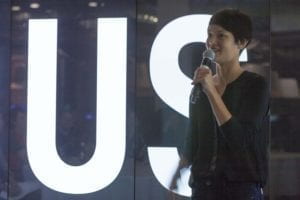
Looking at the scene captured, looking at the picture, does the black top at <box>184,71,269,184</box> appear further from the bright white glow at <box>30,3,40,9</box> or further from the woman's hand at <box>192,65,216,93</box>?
the bright white glow at <box>30,3,40,9</box>

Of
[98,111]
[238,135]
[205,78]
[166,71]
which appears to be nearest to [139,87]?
[166,71]

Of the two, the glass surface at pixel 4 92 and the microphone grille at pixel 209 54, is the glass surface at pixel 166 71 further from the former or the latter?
the glass surface at pixel 4 92

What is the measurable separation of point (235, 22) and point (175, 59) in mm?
440

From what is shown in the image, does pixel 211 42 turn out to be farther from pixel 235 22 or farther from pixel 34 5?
pixel 34 5

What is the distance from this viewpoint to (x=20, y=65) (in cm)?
450

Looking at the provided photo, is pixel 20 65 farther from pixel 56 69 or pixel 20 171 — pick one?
pixel 20 171

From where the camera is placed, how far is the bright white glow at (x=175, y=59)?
427 cm

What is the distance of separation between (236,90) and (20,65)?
144 cm

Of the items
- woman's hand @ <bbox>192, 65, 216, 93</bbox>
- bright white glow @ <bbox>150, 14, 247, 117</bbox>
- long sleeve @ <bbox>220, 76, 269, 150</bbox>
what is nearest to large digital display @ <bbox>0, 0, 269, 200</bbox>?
bright white glow @ <bbox>150, 14, 247, 117</bbox>

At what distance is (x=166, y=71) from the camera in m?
4.30

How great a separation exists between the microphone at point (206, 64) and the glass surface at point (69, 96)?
0.41 metres

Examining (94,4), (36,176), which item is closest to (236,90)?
(94,4)

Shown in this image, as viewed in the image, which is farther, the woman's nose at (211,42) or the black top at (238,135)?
the woman's nose at (211,42)

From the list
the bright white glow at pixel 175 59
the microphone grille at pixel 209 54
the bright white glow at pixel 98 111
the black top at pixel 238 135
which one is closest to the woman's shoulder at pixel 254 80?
the black top at pixel 238 135
